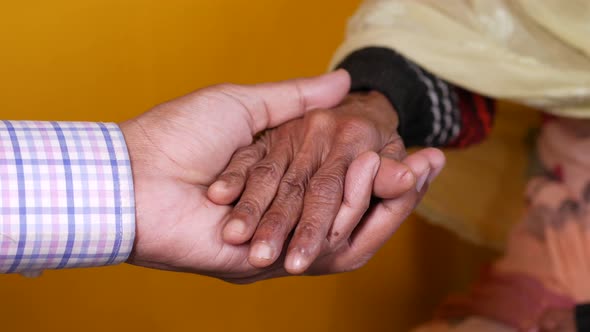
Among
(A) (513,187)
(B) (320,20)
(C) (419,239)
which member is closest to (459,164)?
(A) (513,187)

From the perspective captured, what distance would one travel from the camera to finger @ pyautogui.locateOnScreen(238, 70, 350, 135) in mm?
773

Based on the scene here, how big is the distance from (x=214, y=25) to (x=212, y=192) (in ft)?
1.60

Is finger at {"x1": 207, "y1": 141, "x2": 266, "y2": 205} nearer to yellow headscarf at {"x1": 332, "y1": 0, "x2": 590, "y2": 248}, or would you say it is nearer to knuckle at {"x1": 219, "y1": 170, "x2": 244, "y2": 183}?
knuckle at {"x1": 219, "y1": 170, "x2": 244, "y2": 183}

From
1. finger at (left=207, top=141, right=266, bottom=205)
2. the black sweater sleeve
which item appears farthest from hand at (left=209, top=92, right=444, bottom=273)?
the black sweater sleeve

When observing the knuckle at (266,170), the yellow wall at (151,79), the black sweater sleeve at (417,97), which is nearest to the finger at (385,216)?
the knuckle at (266,170)

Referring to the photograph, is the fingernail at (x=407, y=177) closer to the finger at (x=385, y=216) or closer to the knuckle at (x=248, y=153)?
the finger at (x=385, y=216)

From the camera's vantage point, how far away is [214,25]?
42.4 inches

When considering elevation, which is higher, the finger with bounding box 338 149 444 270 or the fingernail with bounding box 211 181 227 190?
the fingernail with bounding box 211 181 227 190

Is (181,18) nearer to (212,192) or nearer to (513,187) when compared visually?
(212,192)

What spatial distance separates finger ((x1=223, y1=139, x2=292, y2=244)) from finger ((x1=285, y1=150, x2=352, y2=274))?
0.12 feet

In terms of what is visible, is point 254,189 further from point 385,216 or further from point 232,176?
point 385,216

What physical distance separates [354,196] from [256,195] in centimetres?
9

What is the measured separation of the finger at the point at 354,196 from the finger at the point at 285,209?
1.6 inches

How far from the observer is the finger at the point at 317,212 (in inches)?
23.0
